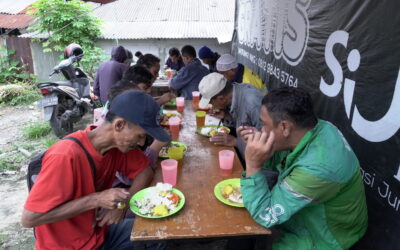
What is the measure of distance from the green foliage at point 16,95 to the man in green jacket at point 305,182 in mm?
8929

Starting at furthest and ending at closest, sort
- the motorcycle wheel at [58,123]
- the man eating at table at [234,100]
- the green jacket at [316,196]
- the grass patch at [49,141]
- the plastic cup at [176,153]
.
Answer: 1. the motorcycle wheel at [58,123]
2. the grass patch at [49,141]
3. the man eating at table at [234,100]
4. the plastic cup at [176,153]
5. the green jacket at [316,196]

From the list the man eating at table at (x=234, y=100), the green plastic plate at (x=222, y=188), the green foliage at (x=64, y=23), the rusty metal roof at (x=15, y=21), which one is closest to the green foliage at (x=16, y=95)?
the green foliage at (x=64, y=23)

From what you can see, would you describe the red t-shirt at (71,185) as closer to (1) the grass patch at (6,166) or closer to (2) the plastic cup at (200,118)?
(2) the plastic cup at (200,118)

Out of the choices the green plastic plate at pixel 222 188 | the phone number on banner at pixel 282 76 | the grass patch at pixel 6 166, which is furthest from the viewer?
the grass patch at pixel 6 166

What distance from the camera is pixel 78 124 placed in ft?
21.4

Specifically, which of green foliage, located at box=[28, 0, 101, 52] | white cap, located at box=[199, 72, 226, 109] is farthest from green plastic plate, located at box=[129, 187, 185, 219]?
green foliage, located at box=[28, 0, 101, 52]

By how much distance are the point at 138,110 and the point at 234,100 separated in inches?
62.1

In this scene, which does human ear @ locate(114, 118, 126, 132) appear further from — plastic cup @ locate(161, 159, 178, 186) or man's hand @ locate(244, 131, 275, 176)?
man's hand @ locate(244, 131, 275, 176)

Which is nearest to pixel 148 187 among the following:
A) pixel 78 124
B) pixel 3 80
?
pixel 78 124

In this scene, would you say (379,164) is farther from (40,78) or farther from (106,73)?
(40,78)

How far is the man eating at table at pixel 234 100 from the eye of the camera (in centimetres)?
274

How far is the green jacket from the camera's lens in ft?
4.82

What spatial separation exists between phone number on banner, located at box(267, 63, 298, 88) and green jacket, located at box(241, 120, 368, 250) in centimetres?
161

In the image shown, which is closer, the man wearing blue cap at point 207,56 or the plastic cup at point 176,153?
the plastic cup at point 176,153
